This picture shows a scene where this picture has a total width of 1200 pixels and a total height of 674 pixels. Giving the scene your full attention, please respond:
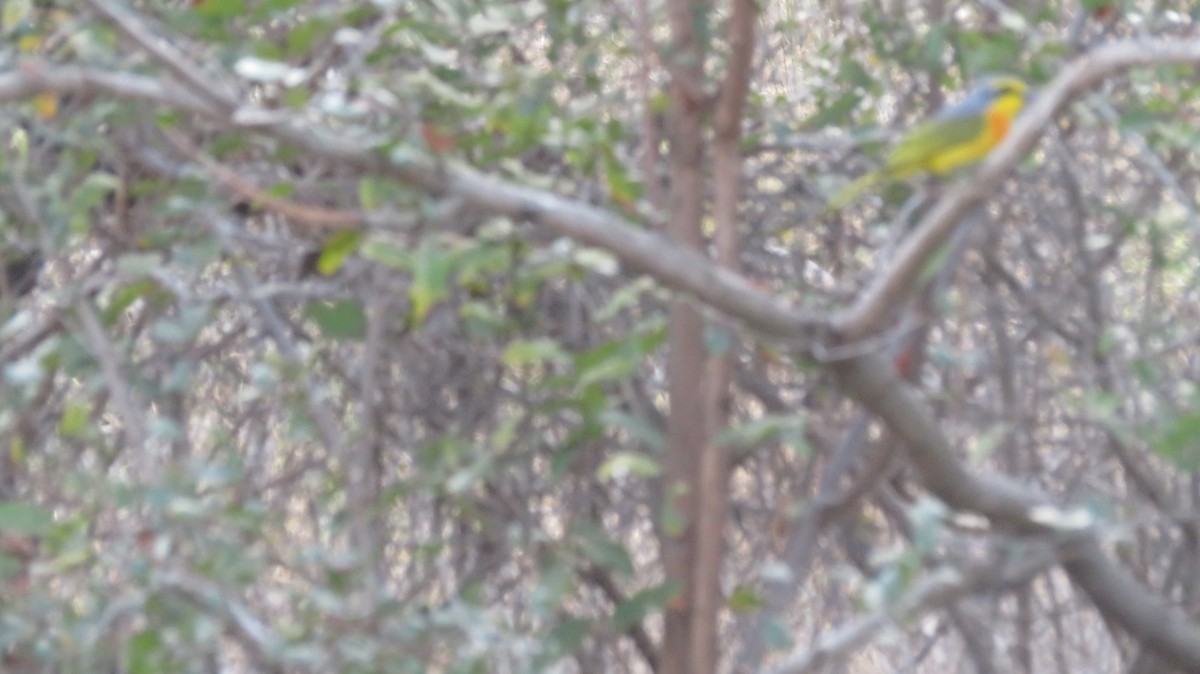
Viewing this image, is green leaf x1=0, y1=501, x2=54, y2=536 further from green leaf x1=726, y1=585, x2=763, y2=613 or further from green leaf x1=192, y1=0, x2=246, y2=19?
green leaf x1=726, y1=585, x2=763, y2=613

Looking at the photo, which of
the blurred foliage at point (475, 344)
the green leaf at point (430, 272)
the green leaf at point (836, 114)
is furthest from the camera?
the green leaf at point (836, 114)

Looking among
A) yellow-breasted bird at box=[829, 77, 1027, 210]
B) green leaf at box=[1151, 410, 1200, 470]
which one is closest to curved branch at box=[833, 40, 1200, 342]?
yellow-breasted bird at box=[829, 77, 1027, 210]

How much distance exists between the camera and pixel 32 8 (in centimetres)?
280

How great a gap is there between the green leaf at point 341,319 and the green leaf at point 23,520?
46 centimetres

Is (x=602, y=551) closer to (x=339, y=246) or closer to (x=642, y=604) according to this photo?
(x=642, y=604)

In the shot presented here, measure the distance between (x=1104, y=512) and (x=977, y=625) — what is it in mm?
925

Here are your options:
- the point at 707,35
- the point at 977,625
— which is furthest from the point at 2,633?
the point at 977,625

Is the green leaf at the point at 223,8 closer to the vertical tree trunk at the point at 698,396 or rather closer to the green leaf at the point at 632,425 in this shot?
the vertical tree trunk at the point at 698,396

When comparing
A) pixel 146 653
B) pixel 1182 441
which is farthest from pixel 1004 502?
pixel 146 653

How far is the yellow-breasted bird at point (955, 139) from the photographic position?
221 cm

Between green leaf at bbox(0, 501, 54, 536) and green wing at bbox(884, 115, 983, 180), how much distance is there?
1208 millimetres

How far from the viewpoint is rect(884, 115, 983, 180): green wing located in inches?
87.0

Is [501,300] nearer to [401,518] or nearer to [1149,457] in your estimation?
[401,518]

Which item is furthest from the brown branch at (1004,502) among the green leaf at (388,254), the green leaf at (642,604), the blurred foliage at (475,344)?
the green leaf at (388,254)
